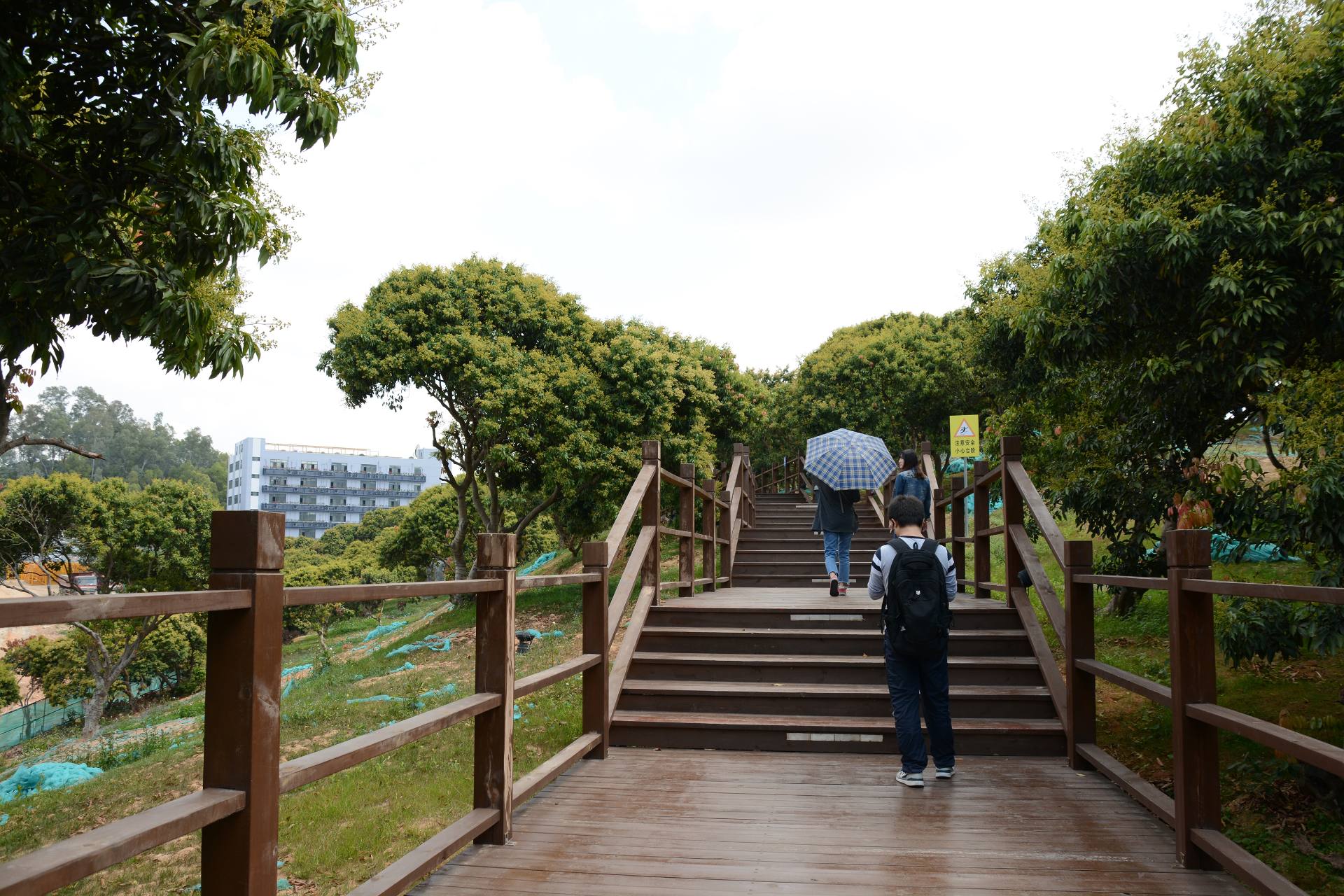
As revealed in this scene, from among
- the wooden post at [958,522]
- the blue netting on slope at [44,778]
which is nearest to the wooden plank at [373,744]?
Answer: the wooden post at [958,522]

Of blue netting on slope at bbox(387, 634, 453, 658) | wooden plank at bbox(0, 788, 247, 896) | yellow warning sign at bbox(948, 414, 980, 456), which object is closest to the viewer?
wooden plank at bbox(0, 788, 247, 896)

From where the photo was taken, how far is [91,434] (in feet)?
234

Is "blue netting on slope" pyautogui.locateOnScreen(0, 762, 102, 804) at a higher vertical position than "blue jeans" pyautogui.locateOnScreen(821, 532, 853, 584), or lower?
lower

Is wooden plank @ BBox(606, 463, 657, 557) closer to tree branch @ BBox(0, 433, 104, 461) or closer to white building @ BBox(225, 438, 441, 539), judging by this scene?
tree branch @ BBox(0, 433, 104, 461)

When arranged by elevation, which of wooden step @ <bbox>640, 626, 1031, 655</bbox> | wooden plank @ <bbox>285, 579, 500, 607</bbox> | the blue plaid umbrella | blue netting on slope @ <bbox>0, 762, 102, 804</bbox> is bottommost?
blue netting on slope @ <bbox>0, 762, 102, 804</bbox>

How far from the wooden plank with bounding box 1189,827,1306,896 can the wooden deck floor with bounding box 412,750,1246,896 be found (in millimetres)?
129

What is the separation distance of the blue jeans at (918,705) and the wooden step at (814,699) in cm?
76

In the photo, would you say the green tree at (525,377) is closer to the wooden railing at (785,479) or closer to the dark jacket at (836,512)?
the wooden railing at (785,479)

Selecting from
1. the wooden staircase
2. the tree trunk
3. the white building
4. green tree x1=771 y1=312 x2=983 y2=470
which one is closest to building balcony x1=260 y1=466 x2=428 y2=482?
the white building

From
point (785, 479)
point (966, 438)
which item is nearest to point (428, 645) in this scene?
point (966, 438)

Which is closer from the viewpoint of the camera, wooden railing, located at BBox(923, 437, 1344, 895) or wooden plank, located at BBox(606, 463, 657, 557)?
wooden railing, located at BBox(923, 437, 1344, 895)

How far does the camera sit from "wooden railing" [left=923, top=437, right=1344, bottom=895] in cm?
256

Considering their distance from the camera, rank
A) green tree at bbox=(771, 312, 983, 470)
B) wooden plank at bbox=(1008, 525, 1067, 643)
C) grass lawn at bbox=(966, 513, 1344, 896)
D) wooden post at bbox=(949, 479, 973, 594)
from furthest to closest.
Result: green tree at bbox=(771, 312, 983, 470), wooden post at bbox=(949, 479, 973, 594), wooden plank at bbox=(1008, 525, 1067, 643), grass lawn at bbox=(966, 513, 1344, 896)

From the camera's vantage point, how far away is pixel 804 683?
559 centimetres
